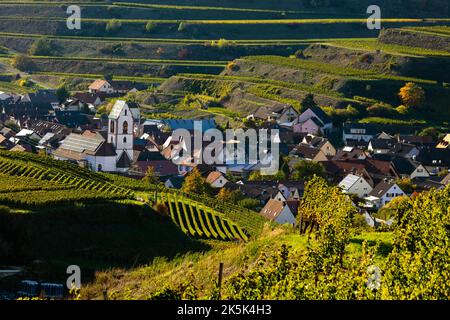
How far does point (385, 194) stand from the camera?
192 ft

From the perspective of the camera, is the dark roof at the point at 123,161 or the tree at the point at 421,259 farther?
the dark roof at the point at 123,161

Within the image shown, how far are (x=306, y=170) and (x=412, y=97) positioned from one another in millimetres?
27009

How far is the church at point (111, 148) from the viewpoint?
217ft

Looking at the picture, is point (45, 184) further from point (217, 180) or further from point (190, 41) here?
point (190, 41)

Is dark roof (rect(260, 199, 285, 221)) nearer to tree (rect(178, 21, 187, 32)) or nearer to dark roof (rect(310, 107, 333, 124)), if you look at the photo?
dark roof (rect(310, 107, 333, 124))

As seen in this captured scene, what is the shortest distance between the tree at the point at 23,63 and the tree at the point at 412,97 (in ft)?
151

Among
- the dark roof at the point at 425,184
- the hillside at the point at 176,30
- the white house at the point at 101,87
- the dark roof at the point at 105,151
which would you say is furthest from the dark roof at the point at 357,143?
the hillside at the point at 176,30

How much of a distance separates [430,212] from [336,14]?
11024 centimetres

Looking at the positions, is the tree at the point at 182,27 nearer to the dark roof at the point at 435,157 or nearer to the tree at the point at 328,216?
the dark roof at the point at 435,157

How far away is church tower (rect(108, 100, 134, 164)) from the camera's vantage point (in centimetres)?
6774

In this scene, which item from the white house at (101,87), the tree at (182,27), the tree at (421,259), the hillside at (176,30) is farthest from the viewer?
the tree at (182,27)

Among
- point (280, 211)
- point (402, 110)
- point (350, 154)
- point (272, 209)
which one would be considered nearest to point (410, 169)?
point (350, 154)

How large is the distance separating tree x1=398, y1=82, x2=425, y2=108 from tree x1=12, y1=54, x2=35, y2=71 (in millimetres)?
45907
